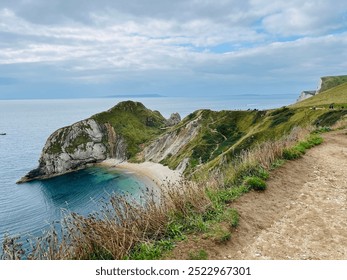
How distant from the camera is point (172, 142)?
12900cm

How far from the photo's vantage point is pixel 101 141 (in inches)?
5645

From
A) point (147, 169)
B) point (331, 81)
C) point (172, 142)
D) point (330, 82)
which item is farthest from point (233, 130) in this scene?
point (331, 81)

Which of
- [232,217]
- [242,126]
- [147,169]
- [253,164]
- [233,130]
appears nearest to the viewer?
[232,217]

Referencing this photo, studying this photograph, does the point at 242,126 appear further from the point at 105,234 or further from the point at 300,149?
the point at 105,234

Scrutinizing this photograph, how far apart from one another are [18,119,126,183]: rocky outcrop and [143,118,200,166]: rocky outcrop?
15.3 metres

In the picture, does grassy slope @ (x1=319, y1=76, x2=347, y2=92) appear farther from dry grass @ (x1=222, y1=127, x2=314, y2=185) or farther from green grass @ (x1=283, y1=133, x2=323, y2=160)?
dry grass @ (x1=222, y1=127, x2=314, y2=185)

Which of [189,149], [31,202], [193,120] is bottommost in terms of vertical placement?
[31,202]

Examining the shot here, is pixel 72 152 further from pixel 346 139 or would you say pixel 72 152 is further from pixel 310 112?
pixel 346 139

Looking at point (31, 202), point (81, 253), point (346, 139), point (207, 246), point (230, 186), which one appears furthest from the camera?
point (31, 202)

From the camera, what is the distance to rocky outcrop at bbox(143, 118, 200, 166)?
123062 mm

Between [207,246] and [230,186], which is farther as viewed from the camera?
[230,186]

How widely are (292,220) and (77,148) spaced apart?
13203cm

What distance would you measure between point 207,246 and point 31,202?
3590 inches
